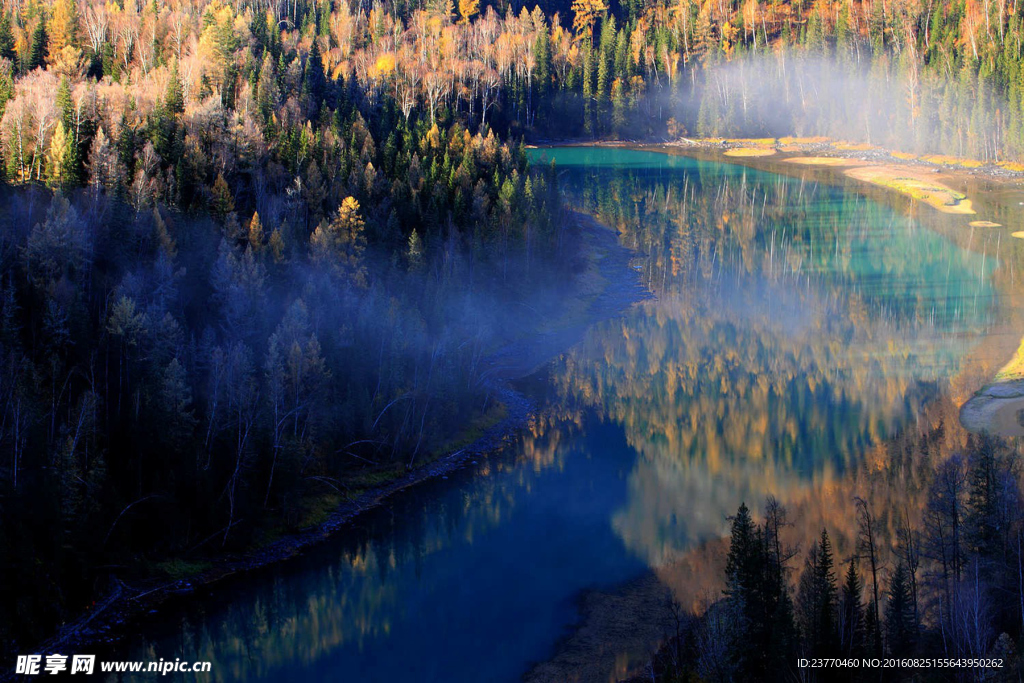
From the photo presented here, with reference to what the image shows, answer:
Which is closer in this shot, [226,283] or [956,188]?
[226,283]

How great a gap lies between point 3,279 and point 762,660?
33.6m

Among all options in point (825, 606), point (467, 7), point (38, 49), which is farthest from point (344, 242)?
point (467, 7)

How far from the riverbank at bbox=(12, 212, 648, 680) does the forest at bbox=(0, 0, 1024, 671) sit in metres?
0.70

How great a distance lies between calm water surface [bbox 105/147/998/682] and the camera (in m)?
31.4

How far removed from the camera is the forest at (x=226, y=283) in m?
33.2

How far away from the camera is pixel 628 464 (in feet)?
142

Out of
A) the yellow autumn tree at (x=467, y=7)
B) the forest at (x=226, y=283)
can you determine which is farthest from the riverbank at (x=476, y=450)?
the yellow autumn tree at (x=467, y=7)

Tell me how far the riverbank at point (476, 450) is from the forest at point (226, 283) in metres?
0.70

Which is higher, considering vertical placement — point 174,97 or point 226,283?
point 174,97

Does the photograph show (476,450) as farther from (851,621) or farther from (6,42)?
(6,42)

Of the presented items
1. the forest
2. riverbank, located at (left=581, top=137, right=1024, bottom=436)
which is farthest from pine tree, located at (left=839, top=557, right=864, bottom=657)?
riverbank, located at (left=581, top=137, right=1024, bottom=436)

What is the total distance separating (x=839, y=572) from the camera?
3156 cm

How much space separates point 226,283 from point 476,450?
14.0 metres

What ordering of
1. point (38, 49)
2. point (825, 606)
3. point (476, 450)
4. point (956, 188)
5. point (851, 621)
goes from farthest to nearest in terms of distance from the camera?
1. point (956, 188)
2. point (38, 49)
3. point (476, 450)
4. point (851, 621)
5. point (825, 606)
